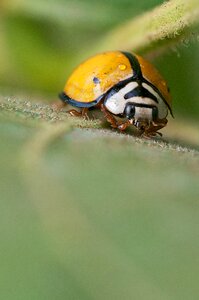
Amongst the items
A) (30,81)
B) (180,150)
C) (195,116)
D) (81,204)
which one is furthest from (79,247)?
(30,81)

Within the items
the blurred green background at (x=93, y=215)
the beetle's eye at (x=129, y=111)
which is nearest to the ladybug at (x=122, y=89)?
the beetle's eye at (x=129, y=111)

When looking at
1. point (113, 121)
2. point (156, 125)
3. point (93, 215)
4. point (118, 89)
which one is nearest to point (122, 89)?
point (118, 89)

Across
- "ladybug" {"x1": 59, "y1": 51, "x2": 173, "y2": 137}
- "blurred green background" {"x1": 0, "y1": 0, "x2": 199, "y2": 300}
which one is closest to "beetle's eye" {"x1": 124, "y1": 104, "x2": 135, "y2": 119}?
"ladybug" {"x1": 59, "y1": 51, "x2": 173, "y2": 137}

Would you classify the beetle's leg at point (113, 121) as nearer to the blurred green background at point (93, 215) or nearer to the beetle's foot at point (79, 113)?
the beetle's foot at point (79, 113)

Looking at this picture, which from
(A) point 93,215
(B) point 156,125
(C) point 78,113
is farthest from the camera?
(B) point 156,125

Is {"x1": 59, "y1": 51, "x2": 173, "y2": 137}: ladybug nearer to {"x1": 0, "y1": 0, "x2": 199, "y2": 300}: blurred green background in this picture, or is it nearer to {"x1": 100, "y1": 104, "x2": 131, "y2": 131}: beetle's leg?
{"x1": 100, "y1": 104, "x2": 131, "y2": 131}: beetle's leg

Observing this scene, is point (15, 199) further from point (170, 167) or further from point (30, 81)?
point (30, 81)

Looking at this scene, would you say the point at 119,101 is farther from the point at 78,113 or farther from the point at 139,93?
the point at 78,113
